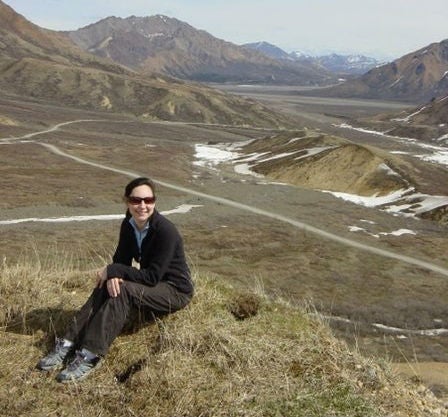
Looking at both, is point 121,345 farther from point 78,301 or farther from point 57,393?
point 78,301

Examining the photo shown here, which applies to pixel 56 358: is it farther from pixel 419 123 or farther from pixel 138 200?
pixel 419 123

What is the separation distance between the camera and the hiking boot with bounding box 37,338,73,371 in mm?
6512

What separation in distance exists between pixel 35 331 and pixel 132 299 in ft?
4.88

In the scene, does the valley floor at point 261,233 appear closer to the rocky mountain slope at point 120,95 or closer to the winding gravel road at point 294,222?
the winding gravel road at point 294,222

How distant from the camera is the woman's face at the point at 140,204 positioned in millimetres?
7156

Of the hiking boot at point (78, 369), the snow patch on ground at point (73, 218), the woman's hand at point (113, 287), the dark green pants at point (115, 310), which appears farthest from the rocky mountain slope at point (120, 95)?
the hiking boot at point (78, 369)

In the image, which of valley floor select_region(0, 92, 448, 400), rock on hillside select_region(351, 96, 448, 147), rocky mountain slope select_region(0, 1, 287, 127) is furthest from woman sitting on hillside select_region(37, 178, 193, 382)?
rocky mountain slope select_region(0, 1, 287, 127)

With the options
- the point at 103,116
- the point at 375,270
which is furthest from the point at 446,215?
the point at 103,116

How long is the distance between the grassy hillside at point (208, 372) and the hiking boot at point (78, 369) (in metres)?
0.10

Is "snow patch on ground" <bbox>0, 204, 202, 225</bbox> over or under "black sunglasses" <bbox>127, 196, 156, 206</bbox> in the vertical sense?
under

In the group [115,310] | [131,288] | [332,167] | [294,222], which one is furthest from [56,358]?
[332,167]

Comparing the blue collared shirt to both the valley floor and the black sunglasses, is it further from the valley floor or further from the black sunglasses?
the valley floor

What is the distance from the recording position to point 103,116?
136875 millimetres

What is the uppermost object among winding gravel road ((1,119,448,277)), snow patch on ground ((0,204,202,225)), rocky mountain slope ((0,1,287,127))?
rocky mountain slope ((0,1,287,127))
